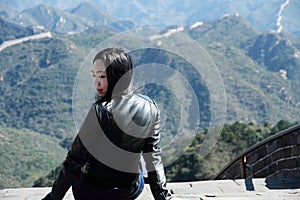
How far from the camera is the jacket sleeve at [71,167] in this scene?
1823mm

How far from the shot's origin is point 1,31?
5581 inches

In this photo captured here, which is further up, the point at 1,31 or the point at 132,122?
the point at 132,122

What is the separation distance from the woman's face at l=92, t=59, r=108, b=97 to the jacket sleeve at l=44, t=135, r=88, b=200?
0.21 m

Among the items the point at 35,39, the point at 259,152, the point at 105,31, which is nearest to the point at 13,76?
the point at 35,39

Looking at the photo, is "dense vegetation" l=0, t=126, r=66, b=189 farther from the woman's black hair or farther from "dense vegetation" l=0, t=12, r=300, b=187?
the woman's black hair

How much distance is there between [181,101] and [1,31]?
483 ft

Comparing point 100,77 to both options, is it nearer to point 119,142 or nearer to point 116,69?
point 116,69

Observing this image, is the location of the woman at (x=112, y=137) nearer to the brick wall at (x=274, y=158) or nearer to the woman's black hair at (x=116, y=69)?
the woman's black hair at (x=116, y=69)

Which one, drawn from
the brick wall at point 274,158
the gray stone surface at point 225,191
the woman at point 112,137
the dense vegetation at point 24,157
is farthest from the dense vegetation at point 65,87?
the woman at point 112,137

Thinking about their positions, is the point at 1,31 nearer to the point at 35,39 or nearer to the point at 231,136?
the point at 35,39

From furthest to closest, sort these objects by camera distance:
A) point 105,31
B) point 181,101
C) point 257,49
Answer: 1. point 105,31
2. point 257,49
3. point 181,101

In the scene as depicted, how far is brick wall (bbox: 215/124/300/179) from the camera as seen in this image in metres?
4.74

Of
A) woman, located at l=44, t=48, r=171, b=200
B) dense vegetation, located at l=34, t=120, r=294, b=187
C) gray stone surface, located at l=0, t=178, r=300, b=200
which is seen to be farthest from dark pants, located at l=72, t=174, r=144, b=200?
dense vegetation, located at l=34, t=120, r=294, b=187

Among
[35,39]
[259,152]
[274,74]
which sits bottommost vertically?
[35,39]
